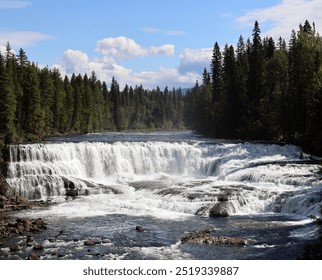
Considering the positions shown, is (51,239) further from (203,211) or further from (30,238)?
(203,211)

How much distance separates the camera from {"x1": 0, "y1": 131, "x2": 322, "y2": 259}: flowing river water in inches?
1017

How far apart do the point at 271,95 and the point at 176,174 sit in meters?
29.9

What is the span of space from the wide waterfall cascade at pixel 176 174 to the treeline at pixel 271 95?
8.41 metres

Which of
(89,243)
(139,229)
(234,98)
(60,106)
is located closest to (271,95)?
(234,98)

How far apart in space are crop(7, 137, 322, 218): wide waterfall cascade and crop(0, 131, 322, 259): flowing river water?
10cm

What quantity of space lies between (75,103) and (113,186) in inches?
2608

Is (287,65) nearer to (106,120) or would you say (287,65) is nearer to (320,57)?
(320,57)

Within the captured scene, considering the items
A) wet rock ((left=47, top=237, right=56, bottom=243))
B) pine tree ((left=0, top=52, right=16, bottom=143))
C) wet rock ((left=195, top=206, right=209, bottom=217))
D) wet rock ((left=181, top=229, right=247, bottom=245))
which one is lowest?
wet rock ((left=181, top=229, right=247, bottom=245))

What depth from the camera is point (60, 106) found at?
95.7 meters

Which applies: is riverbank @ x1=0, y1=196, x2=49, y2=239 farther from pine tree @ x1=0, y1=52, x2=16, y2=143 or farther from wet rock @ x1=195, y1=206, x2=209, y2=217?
pine tree @ x1=0, y1=52, x2=16, y2=143

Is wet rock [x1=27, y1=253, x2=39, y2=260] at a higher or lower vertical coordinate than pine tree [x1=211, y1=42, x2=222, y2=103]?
lower

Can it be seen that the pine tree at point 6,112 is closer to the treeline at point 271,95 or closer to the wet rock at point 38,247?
the wet rock at point 38,247

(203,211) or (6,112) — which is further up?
(6,112)

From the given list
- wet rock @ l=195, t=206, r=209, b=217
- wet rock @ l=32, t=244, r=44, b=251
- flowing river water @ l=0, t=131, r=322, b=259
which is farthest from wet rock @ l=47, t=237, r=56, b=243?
wet rock @ l=195, t=206, r=209, b=217
